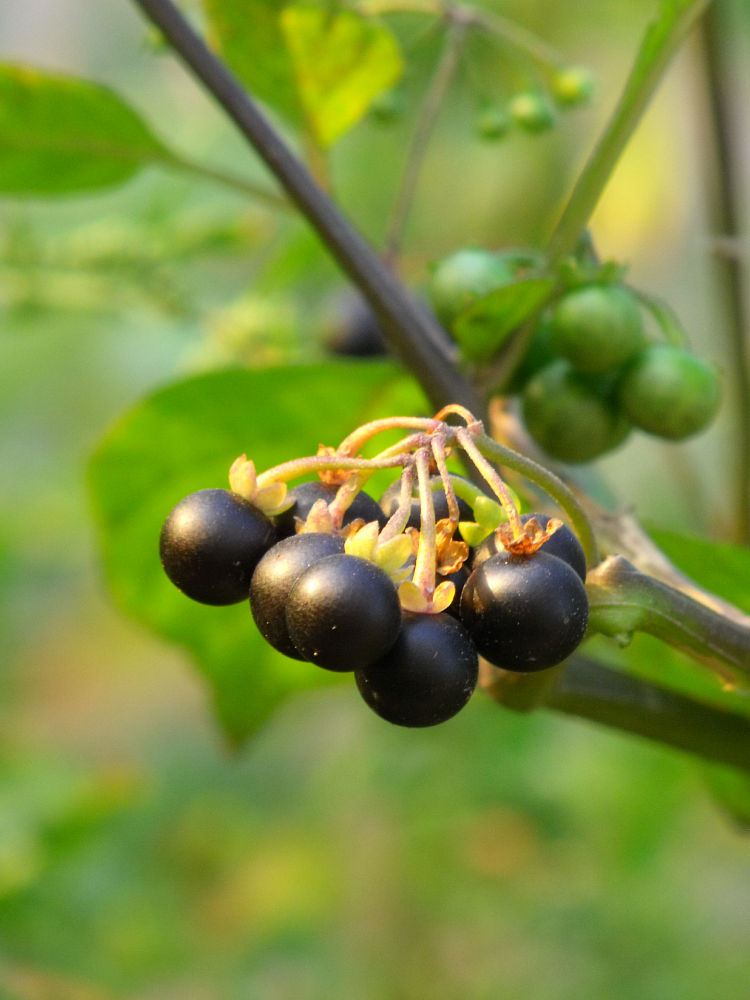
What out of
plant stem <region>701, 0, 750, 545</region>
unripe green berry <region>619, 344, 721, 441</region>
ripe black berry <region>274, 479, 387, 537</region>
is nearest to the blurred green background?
plant stem <region>701, 0, 750, 545</region>

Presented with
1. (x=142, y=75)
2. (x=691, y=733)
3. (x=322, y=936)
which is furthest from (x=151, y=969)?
(x=142, y=75)

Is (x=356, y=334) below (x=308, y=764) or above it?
above

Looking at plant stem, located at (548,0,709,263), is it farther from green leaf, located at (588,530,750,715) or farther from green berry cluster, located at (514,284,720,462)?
green leaf, located at (588,530,750,715)

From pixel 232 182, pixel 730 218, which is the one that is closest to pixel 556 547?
pixel 232 182

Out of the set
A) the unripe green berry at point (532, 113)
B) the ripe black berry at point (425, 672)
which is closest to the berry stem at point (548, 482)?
the ripe black berry at point (425, 672)

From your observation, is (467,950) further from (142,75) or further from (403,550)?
(142,75)

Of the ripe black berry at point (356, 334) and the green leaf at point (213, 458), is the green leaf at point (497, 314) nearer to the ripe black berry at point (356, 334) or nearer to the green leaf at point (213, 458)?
the green leaf at point (213, 458)

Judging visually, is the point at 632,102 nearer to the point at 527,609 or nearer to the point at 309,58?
the point at 309,58
